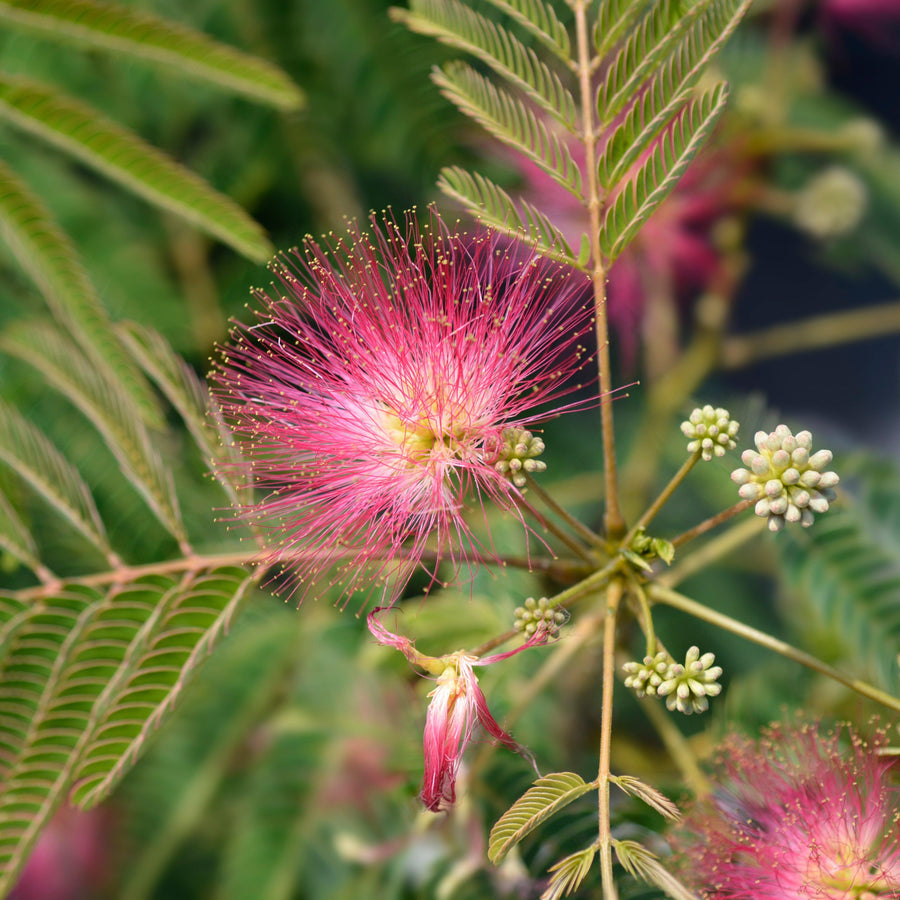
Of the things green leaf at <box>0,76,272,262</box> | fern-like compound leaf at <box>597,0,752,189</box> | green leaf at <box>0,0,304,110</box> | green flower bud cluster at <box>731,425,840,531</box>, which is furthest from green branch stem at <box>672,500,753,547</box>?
green leaf at <box>0,0,304,110</box>

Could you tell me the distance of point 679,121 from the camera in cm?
Answer: 100

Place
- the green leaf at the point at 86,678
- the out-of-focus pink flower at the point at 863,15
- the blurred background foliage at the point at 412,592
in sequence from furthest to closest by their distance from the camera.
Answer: the out-of-focus pink flower at the point at 863,15
the blurred background foliage at the point at 412,592
the green leaf at the point at 86,678

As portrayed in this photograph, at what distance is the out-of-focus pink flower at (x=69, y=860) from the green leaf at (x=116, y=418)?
1305mm

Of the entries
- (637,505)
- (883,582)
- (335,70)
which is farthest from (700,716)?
(335,70)

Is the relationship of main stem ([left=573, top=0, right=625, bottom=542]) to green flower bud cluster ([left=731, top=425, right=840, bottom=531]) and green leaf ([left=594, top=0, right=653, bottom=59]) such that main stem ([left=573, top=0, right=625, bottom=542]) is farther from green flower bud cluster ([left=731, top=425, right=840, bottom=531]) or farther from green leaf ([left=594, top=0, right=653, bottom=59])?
green flower bud cluster ([left=731, top=425, right=840, bottom=531])

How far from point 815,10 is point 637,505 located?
4.45ft

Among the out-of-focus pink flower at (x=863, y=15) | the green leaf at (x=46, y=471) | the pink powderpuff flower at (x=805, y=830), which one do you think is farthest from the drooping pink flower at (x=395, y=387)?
the out-of-focus pink flower at (x=863, y=15)

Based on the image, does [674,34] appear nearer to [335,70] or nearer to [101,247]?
[335,70]

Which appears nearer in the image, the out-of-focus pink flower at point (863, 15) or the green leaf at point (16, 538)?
the green leaf at point (16, 538)

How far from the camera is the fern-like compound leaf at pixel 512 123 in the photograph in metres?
1.05

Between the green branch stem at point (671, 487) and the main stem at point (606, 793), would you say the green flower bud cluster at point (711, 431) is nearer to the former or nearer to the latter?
the green branch stem at point (671, 487)

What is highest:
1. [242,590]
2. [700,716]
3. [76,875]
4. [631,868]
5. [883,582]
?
[242,590]

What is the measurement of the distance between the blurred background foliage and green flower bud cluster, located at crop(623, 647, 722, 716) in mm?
307

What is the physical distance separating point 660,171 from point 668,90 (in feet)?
0.29
